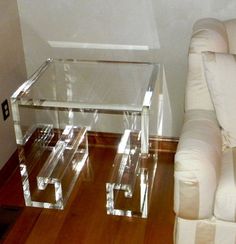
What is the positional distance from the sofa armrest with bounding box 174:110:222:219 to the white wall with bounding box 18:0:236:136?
774mm

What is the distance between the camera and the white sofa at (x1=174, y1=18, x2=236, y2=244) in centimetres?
152

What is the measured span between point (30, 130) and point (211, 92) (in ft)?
3.16

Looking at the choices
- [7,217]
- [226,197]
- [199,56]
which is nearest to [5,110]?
[7,217]

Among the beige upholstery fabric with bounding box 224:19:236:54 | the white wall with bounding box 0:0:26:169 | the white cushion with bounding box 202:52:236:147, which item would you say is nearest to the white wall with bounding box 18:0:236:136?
the white wall with bounding box 0:0:26:169

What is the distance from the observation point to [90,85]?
2.11 meters

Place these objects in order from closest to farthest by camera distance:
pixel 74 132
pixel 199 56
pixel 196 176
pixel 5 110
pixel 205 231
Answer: pixel 196 176
pixel 205 231
pixel 199 56
pixel 5 110
pixel 74 132

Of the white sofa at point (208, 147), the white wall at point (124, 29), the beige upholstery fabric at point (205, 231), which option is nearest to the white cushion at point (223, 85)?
the white sofa at point (208, 147)

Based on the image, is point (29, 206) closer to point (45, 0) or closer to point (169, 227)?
point (169, 227)

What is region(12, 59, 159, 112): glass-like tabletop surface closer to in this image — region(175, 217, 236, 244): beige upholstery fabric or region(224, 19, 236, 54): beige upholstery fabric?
region(224, 19, 236, 54): beige upholstery fabric

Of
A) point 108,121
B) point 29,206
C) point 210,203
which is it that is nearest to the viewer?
point 210,203

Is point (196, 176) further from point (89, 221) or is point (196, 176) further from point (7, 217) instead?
point (7, 217)

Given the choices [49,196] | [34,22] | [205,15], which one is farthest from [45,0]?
[49,196]

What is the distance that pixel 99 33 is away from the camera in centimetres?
232

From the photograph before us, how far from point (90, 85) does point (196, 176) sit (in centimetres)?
83
